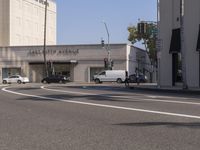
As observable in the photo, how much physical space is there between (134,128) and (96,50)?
72876 mm

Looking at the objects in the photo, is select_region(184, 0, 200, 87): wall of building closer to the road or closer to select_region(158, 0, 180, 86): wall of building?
select_region(158, 0, 180, 86): wall of building

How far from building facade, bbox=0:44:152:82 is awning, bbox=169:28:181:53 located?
134 ft

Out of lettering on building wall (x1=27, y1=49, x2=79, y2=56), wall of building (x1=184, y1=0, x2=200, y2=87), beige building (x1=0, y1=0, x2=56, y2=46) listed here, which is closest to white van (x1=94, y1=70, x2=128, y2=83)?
lettering on building wall (x1=27, y1=49, x2=79, y2=56)

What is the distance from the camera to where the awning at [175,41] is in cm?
4209

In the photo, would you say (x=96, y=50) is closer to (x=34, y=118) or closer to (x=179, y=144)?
(x=34, y=118)

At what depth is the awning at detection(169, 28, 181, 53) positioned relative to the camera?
1657 inches

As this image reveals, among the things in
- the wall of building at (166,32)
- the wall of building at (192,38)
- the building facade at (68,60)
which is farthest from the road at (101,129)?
the building facade at (68,60)

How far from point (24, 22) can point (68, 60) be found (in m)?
23.4

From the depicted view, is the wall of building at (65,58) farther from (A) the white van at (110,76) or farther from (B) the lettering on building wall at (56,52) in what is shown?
(A) the white van at (110,76)

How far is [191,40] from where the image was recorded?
40.6 m

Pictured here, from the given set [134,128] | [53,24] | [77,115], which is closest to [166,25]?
[77,115]

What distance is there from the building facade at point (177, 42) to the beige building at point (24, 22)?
194 ft

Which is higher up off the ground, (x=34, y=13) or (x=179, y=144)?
(x=34, y=13)

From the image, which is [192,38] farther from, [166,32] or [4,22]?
[4,22]
